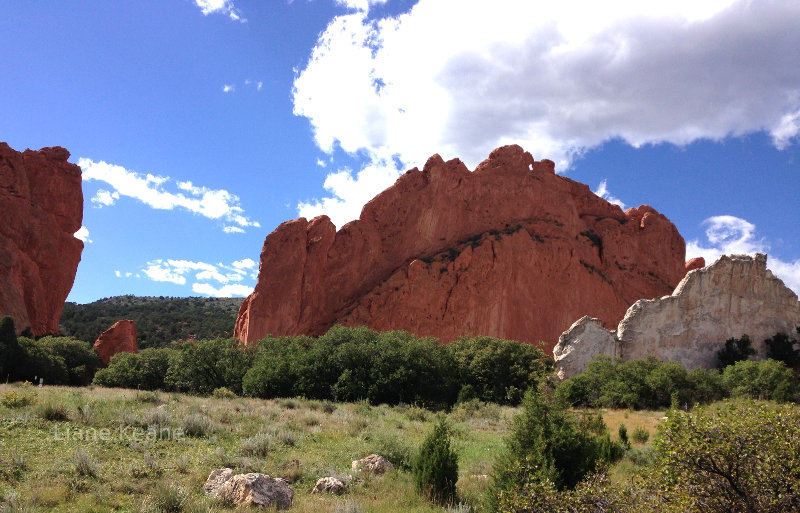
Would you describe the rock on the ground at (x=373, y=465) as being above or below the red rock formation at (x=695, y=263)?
below

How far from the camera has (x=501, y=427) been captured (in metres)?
19.4

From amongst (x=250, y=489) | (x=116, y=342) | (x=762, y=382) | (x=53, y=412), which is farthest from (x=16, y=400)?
(x=762, y=382)

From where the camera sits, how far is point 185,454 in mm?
10383

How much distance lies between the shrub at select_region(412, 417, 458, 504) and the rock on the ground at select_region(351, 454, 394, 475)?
1.46 metres

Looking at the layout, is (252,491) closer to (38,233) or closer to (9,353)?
(9,353)

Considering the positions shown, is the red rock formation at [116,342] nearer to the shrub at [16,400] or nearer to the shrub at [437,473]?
the shrub at [16,400]

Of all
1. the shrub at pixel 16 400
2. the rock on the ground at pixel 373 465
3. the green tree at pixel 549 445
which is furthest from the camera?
the shrub at pixel 16 400

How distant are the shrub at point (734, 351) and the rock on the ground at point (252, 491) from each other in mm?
33013

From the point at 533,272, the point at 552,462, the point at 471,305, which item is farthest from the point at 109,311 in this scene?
the point at 552,462

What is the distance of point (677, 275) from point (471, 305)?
977 inches

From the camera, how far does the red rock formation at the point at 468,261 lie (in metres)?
43.3

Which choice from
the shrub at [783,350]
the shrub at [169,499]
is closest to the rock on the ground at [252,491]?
the shrub at [169,499]

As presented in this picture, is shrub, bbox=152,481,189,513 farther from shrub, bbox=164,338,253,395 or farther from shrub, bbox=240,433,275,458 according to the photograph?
shrub, bbox=164,338,253,395

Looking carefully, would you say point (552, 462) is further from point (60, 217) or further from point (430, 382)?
point (60, 217)
